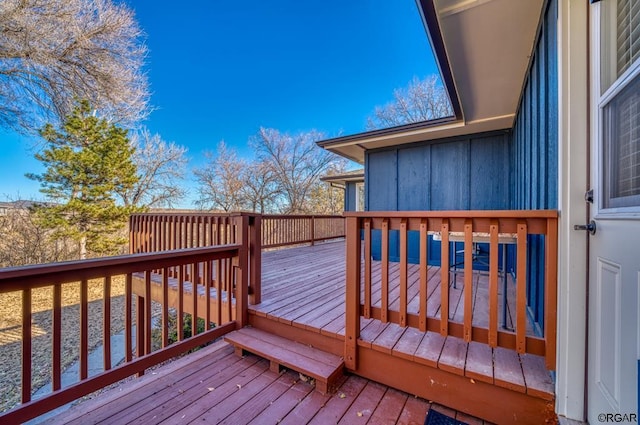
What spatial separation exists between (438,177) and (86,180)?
1034cm

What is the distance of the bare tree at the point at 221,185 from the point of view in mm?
14742

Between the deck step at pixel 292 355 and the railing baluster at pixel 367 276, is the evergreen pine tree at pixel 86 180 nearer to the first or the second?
the deck step at pixel 292 355

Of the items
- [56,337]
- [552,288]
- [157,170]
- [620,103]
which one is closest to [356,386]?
[552,288]

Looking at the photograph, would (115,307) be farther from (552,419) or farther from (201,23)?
(201,23)

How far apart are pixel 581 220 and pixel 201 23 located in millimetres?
12142

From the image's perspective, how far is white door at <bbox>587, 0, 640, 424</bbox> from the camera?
986mm

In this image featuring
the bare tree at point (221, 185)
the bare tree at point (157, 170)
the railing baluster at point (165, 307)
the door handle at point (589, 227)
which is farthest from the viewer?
the bare tree at point (221, 185)

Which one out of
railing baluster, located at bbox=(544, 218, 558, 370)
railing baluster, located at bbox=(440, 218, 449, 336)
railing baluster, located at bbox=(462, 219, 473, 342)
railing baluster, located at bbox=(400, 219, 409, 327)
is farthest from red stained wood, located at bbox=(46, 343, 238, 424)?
railing baluster, located at bbox=(544, 218, 558, 370)

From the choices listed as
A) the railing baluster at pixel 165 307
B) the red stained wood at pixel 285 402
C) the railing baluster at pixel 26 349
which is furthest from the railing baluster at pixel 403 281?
the railing baluster at pixel 26 349

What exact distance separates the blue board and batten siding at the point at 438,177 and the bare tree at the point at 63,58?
6.49 meters

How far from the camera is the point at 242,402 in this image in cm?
167

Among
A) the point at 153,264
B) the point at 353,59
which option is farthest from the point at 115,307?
the point at 353,59

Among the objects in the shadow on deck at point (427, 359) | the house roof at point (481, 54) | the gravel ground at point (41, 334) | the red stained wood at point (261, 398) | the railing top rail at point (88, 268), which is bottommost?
the gravel ground at point (41, 334)

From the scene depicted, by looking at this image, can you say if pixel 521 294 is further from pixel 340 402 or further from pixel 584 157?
pixel 340 402
